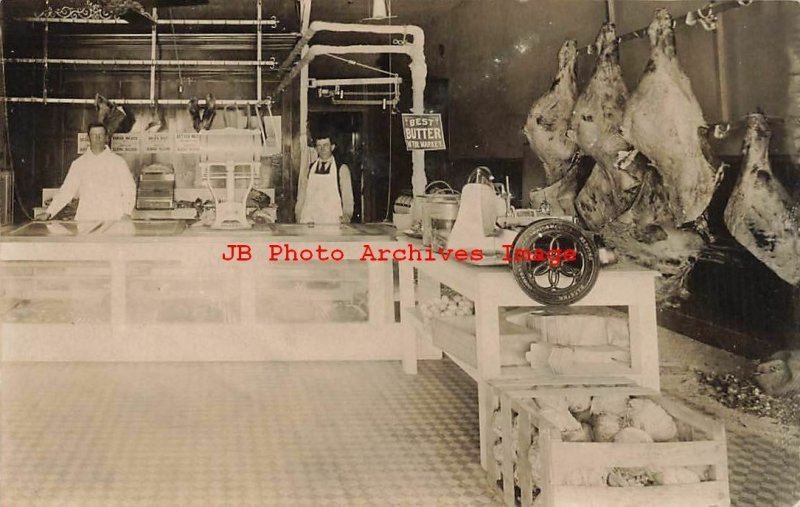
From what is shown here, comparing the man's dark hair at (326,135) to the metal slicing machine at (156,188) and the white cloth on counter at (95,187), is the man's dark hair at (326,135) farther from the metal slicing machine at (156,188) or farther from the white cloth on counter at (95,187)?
the white cloth on counter at (95,187)

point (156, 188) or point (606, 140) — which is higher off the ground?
point (606, 140)

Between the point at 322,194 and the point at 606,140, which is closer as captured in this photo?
the point at 606,140

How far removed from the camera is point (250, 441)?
7.12ft

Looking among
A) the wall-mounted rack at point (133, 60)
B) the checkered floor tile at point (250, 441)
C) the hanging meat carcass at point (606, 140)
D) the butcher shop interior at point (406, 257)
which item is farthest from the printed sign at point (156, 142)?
the hanging meat carcass at point (606, 140)

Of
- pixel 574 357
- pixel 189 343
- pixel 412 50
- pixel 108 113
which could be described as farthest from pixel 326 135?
pixel 574 357

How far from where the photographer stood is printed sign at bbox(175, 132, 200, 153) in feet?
13.5

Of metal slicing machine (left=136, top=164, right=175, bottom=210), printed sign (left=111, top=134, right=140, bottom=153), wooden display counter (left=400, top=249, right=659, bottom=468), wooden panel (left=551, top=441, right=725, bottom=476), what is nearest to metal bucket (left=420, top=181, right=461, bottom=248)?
wooden display counter (left=400, top=249, right=659, bottom=468)

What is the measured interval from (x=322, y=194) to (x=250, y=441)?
201 cm

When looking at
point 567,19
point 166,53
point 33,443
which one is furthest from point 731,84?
point 166,53

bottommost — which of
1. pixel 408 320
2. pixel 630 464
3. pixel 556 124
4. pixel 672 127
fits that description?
pixel 630 464

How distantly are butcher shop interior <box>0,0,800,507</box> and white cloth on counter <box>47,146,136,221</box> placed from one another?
24 millimetres

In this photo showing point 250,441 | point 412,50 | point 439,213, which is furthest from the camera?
point 412,50

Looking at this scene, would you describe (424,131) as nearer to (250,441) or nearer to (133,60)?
(133,60)

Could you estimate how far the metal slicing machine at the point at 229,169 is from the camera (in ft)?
10.3
